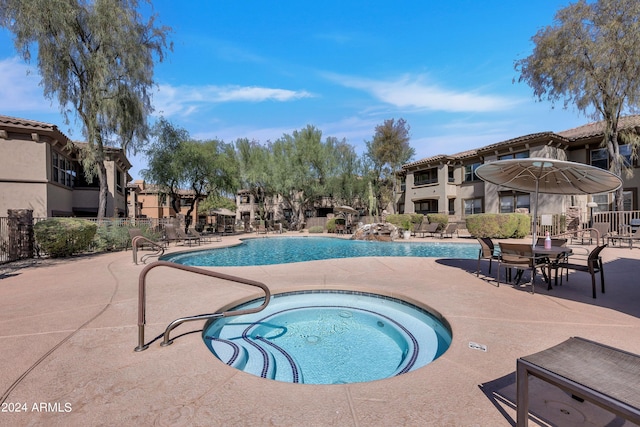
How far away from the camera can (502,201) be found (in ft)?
74.6

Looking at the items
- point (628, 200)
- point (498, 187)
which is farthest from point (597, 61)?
point (498, 187)

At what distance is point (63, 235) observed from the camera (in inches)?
418

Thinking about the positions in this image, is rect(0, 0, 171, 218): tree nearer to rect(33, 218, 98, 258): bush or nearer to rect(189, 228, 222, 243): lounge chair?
rect(33, 218, 98, 258): bush

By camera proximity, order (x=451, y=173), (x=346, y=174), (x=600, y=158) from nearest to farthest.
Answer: (x=600, y=158)
(x=451, y=173)
(x=346, y=174)

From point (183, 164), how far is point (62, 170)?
6868mm

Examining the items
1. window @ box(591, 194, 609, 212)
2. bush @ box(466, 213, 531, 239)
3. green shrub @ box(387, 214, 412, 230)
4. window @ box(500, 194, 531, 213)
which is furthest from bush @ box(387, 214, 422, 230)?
window @ box(591, 194, 609, 212)

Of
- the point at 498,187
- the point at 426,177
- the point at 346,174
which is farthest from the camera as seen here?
the point at 346,174

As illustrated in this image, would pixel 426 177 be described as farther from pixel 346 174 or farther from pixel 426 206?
pixel 346 174

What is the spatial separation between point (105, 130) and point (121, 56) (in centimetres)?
378

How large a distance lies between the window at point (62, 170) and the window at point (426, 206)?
2837 cm

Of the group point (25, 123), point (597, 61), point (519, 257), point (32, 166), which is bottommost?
point (519, 257)

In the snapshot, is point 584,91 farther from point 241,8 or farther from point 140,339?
point 140,339

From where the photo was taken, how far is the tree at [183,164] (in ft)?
69.0

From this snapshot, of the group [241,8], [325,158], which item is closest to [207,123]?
[325,158]
